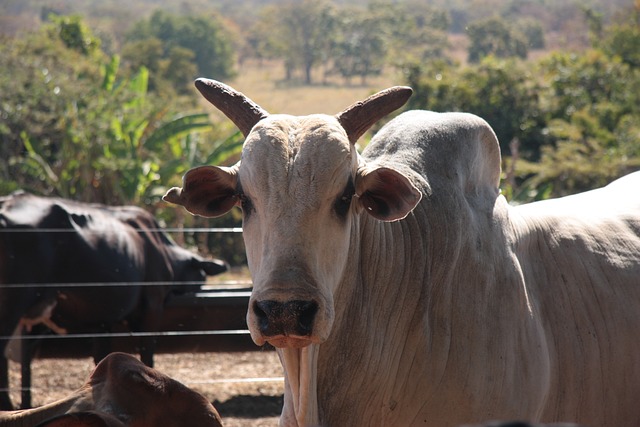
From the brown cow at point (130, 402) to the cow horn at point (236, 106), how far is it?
884 millimetres

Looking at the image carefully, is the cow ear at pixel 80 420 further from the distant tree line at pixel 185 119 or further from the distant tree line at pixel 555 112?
the distant tree line at pixel 555 112

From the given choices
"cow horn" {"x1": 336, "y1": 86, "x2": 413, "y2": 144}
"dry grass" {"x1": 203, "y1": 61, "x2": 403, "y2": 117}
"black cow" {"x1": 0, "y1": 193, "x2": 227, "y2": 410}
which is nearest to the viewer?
"cow horn" {"x1": 336, "y1": 86, "x2": 413, "y2": 144}

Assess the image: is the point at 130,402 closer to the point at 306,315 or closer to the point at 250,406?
the point at 306,315

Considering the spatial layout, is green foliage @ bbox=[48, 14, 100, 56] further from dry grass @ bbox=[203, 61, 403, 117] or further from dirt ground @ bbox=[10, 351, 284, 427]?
dirt ground @ bbox=[10, 351, 284, 427]

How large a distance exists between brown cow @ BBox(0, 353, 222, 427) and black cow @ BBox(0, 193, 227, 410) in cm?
324

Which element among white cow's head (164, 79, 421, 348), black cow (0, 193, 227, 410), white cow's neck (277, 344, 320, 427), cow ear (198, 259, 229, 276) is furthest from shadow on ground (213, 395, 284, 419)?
white cow's head (164, 79, 421, 348)

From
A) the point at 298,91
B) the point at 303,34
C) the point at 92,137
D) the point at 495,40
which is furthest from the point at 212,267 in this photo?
the point at 303,34

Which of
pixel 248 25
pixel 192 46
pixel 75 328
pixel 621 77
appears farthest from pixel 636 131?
pixel 248 25

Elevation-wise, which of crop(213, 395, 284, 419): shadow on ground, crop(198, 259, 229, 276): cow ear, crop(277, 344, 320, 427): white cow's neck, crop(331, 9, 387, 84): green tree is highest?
crop(277, 344, 320, 427): white cow's neck

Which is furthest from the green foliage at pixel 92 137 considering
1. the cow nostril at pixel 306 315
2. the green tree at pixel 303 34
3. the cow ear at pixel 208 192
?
the green tree at pixel 303 34

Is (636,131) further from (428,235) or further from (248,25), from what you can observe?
(248,25)

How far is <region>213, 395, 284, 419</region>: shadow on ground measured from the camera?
6.92 metres

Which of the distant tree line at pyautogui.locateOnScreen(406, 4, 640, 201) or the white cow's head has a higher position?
the white cow's head

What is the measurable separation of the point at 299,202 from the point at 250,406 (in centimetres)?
446
